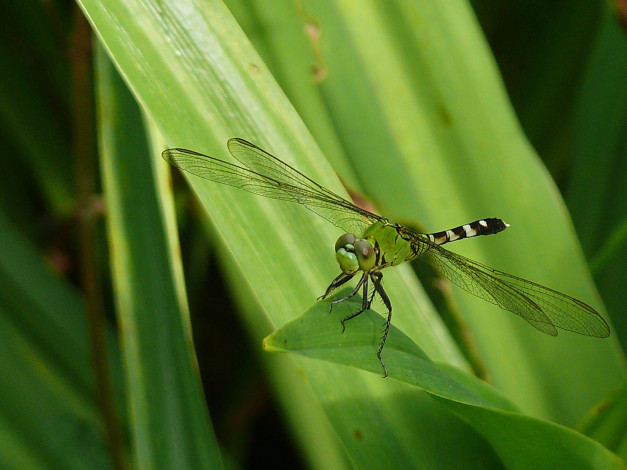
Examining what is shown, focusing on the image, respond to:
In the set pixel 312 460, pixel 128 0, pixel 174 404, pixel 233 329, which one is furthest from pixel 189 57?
pixel 233 329

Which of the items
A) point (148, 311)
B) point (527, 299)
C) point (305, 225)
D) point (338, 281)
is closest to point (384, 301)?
point (338, 281)

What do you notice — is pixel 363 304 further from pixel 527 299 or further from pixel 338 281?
pixel 527 299

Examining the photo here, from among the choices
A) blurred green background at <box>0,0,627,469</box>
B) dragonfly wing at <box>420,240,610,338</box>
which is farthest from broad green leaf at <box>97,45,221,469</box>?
dragonfly wing at <box>420,240,610,338</box>

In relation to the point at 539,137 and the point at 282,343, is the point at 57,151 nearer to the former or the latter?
the point at 539,137

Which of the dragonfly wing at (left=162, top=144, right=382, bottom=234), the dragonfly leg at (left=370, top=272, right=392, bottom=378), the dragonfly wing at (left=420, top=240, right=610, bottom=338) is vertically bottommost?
the dragonfly wing at (left=420, top=240, right=610, bottom=338)

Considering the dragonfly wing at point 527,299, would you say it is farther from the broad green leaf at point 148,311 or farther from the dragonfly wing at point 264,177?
the broad green leaf at point 148,311

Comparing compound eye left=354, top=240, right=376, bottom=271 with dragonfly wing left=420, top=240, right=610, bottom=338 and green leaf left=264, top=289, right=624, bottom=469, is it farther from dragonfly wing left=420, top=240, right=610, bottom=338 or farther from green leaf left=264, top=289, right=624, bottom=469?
green leaf left=264, top=289, right=624, bottom=469
